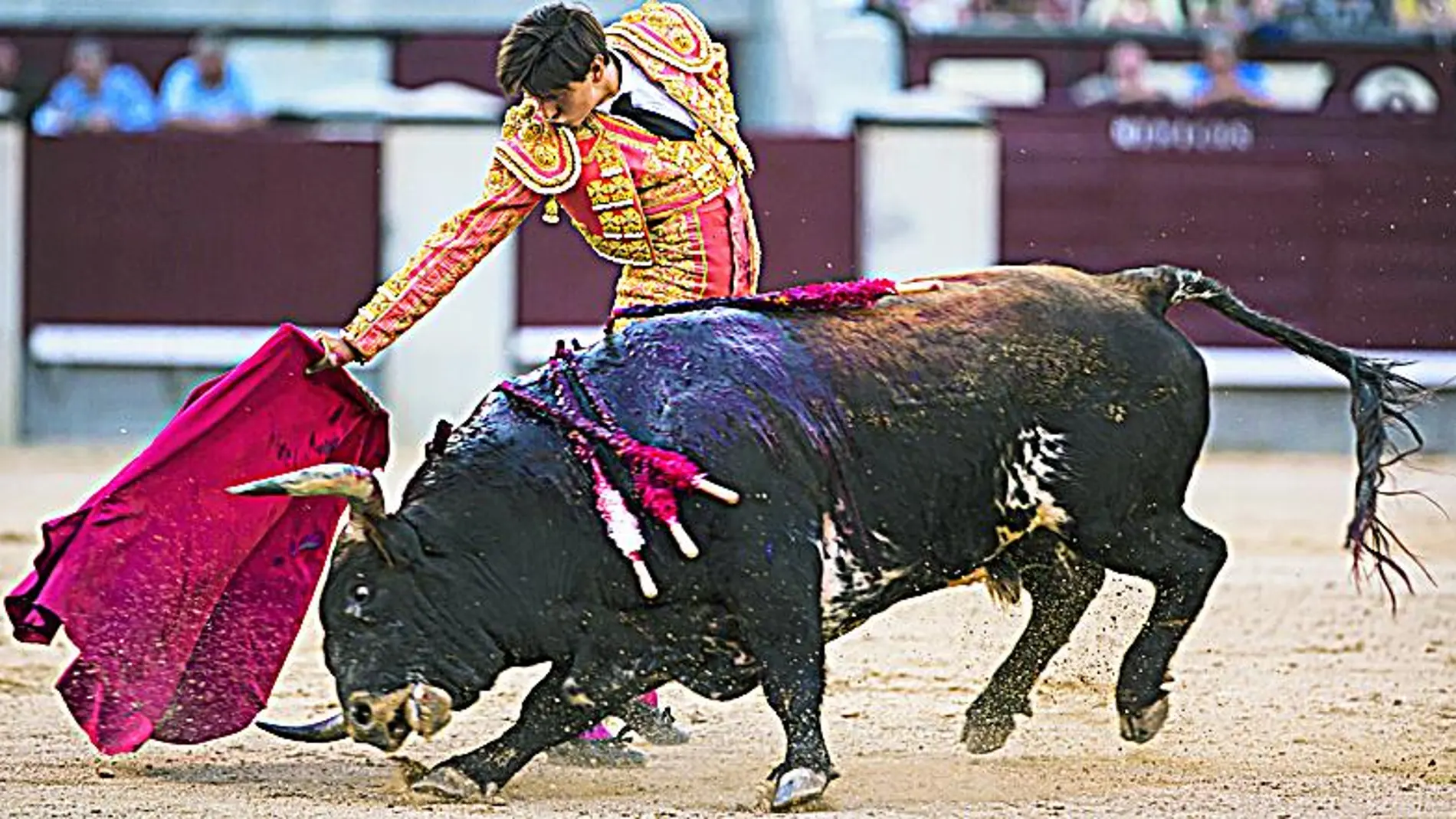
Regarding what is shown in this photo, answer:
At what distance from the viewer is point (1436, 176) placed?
991cm

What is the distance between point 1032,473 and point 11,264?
6.91 metres

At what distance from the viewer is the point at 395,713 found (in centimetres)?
346

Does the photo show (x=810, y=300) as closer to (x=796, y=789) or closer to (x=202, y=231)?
(x=796, y=789)

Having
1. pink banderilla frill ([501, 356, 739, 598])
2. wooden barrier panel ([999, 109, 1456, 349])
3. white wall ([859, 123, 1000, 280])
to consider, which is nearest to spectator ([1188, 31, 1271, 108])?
wooden barrier panel ([999, 109, 1456, 349])

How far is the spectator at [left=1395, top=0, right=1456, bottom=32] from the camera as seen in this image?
11.4m

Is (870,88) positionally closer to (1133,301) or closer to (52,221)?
(52,221)

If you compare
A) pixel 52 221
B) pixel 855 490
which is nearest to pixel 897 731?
pixel 855 490

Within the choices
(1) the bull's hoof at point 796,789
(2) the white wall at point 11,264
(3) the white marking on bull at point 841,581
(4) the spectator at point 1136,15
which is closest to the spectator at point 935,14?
(4) the spectator at point 1136,15

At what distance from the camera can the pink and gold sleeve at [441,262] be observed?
150 inches

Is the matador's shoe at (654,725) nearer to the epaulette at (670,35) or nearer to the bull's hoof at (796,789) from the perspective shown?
the bull's hoof at (796,789)

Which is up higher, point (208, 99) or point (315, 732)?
point (208, 99)

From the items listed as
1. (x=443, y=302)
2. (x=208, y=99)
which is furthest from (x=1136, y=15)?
(x=208, y=99)

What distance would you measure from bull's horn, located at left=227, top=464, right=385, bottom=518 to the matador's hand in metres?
0.46

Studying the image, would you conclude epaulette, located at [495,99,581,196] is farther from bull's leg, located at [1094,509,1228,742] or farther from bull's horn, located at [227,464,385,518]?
bull's leg, located at [1094,509,1228,742]
